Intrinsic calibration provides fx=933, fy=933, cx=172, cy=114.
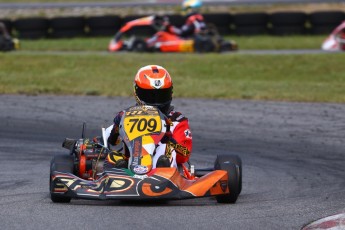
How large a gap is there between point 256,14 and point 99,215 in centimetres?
1816

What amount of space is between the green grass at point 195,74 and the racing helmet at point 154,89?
6990 mm

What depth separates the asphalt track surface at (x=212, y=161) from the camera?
21.0 ft

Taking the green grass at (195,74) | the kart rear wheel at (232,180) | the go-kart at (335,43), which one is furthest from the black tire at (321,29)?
the kart rear wheel at (232,180)

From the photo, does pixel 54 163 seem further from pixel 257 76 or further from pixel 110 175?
pixel 257 76

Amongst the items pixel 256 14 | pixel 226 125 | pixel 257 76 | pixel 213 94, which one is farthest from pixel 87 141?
pixel 256 14

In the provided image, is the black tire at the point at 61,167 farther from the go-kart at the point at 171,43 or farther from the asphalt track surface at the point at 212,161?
the go-kart at the point at 171,43

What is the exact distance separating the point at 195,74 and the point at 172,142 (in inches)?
398

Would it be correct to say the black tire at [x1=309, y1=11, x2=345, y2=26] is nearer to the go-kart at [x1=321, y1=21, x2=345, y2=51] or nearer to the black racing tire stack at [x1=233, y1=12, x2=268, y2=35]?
the black racing tire stack at [x1=233, y1=12, x2=268, y2=35]

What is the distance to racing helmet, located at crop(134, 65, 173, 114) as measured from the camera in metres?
7.85

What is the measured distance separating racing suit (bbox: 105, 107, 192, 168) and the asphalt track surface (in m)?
0.45

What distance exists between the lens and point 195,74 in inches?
699

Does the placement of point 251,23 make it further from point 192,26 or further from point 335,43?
point 335,43

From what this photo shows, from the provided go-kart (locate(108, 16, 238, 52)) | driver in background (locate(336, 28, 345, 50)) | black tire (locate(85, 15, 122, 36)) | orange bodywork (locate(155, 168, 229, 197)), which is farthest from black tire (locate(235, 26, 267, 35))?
orange bodywork (locate(155, 168, 229, 197))

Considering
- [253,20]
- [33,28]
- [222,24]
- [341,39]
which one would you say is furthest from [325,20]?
[33,28]
